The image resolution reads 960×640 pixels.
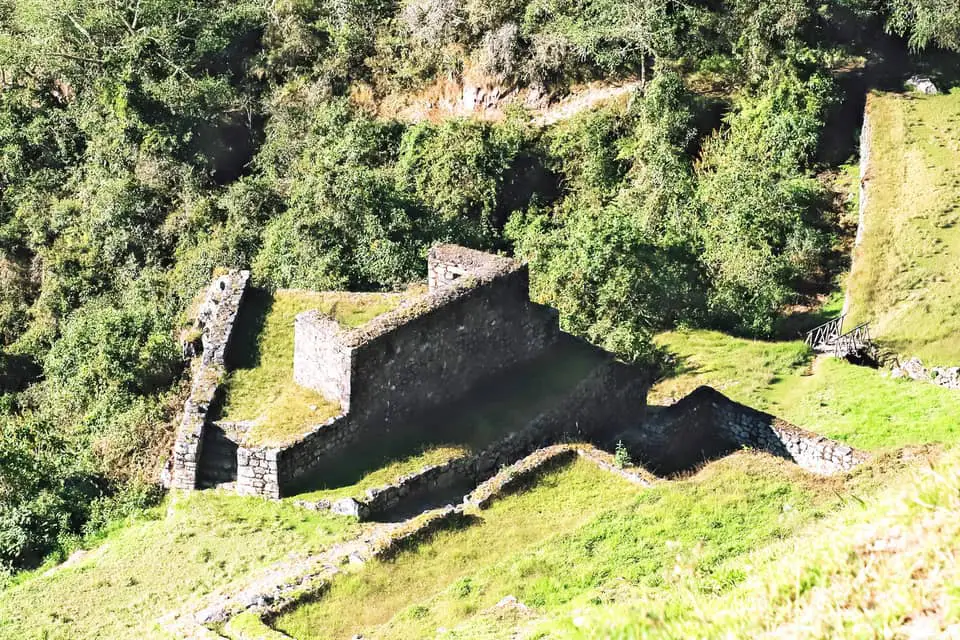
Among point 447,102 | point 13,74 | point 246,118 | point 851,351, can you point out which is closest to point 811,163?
point 851,351

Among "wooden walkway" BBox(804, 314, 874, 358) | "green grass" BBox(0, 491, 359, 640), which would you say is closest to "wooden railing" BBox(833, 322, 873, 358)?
"wooden walkway" BBox(804, 314, 874, 358)

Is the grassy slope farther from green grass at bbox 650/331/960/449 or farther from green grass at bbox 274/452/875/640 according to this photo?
green grass at bbox 650/331/960/449

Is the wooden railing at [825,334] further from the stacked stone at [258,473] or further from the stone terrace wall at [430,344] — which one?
the stacked stone at [258,473]

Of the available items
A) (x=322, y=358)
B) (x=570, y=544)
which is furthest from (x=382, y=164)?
(x=570, y=544)

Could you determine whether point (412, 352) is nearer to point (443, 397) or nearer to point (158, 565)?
point (443, 397)

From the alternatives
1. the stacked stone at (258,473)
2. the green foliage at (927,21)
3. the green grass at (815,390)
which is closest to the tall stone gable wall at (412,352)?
the stacked stone at (258,473)
